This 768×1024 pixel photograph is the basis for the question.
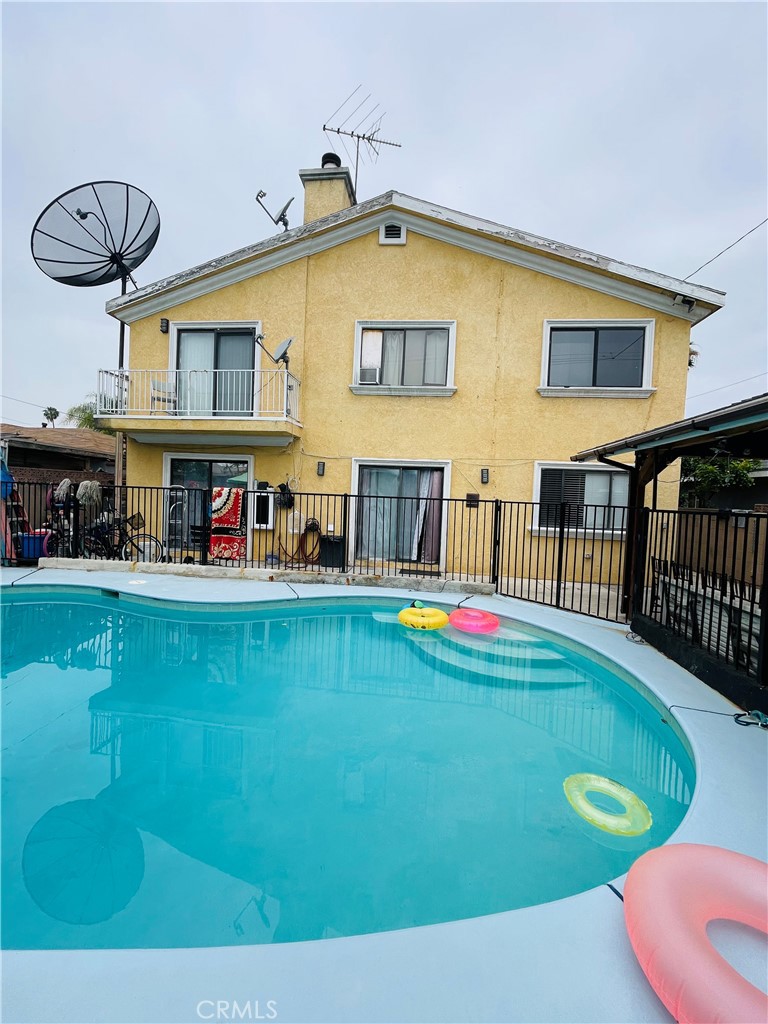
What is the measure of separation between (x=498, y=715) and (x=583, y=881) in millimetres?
2199

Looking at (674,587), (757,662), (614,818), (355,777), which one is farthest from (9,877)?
(674,587)

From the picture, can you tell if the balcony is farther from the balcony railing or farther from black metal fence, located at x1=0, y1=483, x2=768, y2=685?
black metal fence, located at x1=0, y1=483, x2=768, y2=685

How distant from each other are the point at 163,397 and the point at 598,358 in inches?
392

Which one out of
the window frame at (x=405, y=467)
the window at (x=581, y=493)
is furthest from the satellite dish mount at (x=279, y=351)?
the window at (x=581, y=493)

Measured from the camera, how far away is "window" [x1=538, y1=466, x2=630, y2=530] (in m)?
9.89

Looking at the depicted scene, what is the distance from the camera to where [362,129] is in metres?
13.9

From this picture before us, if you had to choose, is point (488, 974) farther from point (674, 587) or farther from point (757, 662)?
point (674, 587)

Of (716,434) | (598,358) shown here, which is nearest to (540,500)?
(598,358)

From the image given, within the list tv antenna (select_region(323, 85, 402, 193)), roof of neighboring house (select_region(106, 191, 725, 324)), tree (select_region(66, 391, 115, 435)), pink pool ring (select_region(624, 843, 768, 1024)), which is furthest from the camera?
tree (select_region(66, 391, 115, 435))

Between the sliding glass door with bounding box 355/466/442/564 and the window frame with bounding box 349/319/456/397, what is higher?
the window frame with bounding box 349/319/456/397

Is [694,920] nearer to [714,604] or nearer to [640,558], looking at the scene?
[714,604]

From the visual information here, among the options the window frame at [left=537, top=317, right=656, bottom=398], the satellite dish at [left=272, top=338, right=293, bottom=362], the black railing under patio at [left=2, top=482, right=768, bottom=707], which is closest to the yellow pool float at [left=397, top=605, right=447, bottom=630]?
the black railing under patio at [left=2, top=482, right=768, bottom=707]

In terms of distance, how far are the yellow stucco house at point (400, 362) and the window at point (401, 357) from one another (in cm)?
3

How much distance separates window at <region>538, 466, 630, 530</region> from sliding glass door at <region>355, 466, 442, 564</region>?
2362mm
